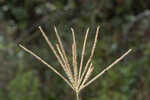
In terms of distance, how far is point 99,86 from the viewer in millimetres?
3098

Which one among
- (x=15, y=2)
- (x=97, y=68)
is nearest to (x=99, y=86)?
(x=97, y=68)

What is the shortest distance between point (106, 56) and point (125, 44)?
0.22 m

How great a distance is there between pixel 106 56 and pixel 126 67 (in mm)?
294

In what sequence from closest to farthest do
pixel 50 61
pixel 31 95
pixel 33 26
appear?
pixel 31 95
pixel 50 61
pixel 33 26

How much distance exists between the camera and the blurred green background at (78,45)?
9.98 ft

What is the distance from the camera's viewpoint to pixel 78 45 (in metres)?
3.22

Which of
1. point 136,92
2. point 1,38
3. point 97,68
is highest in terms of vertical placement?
point 1,38

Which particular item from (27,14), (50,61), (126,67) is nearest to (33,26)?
(27,14)

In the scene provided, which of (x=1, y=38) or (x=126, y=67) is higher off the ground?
(x=1, y=38)

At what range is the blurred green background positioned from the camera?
3.04m

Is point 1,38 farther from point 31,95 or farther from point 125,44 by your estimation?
point 125,44

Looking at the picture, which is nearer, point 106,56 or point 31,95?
point 31,95

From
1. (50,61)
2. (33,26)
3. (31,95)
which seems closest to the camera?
(31,95)

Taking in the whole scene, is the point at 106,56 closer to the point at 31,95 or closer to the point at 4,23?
the point at 31,95
